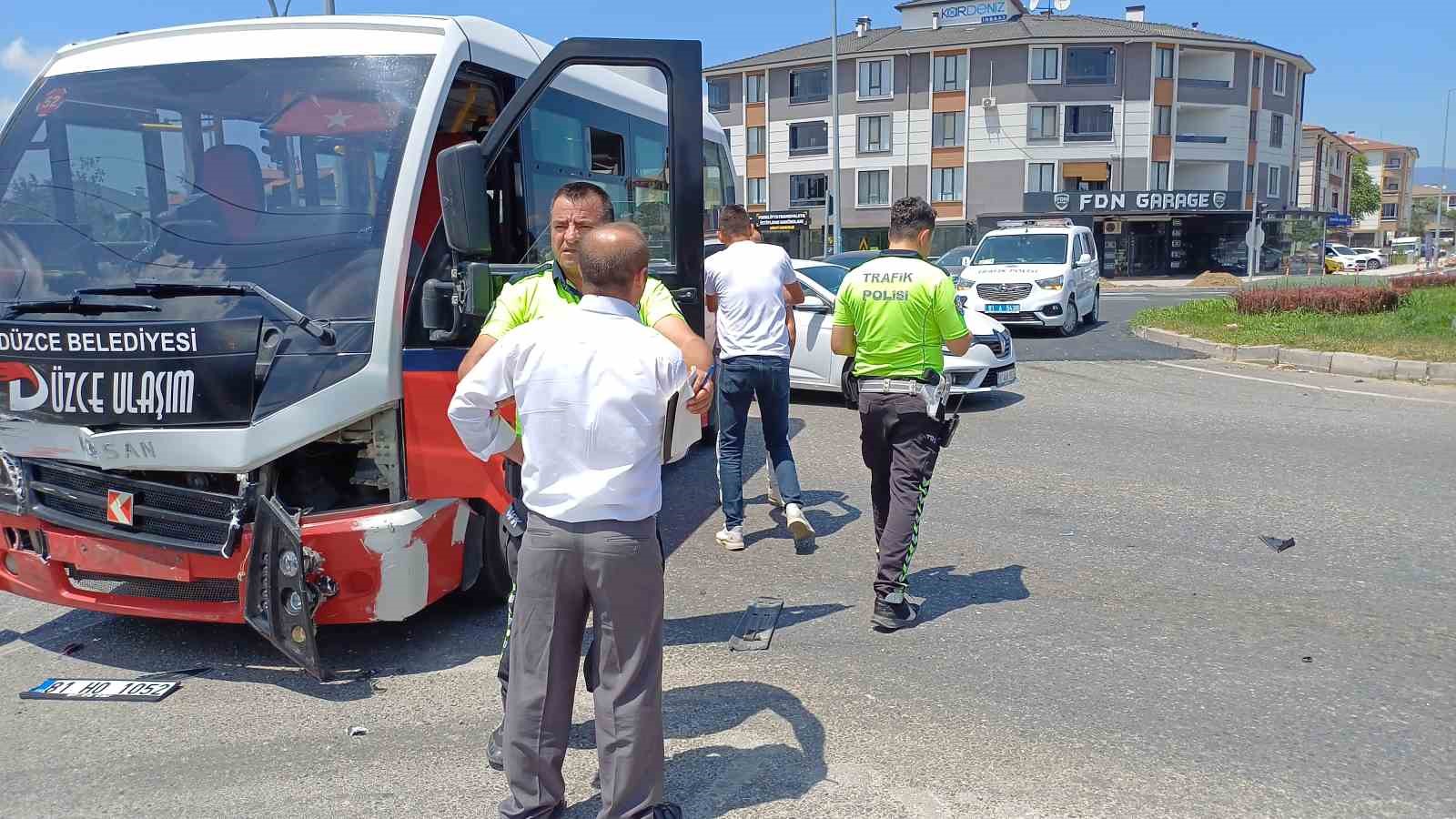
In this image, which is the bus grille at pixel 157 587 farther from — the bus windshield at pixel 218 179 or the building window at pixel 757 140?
the building window at pixel 757 140

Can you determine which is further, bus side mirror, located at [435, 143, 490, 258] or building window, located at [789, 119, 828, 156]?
building window, located at [789, 119, 828, 156]

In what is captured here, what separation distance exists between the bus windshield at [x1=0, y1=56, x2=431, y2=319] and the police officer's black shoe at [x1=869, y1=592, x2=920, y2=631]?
8.48 feet

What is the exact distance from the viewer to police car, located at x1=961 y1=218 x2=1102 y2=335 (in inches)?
677

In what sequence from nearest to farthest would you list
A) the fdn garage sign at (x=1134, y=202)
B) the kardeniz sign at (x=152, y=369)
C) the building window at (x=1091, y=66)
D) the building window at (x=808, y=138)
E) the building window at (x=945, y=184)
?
1. the kardeniz sign at (x=152, y=369)
2. the fdn garage sign at (x=1134, y=202)
3. the building window at (x=1091, y=66)
4. the building window at (x=945, y=184)
5. the building window at (x=808, y=138)

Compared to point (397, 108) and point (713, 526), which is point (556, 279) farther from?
point (713, 526)

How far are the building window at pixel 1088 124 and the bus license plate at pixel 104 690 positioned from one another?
54060mm

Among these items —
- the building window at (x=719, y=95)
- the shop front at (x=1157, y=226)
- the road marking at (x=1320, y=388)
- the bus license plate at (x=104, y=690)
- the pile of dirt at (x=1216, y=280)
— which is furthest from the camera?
the building window at (x=719, y=95)

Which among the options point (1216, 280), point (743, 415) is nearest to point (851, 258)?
point (743, 415)

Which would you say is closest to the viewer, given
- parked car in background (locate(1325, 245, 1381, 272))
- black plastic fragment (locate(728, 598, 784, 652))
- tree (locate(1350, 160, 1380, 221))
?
black plastic fragment (locate(728, 598, 784, 652))

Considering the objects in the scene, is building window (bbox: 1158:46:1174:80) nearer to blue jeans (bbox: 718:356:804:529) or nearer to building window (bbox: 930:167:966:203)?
building window (bbox: 930:167:966:203)

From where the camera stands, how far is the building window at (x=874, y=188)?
56.3 meters

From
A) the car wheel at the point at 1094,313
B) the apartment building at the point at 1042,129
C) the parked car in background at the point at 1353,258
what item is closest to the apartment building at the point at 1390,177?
the parked car in background at the point at 1353,258

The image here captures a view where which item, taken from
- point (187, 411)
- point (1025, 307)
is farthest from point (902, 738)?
point (1025, 307)

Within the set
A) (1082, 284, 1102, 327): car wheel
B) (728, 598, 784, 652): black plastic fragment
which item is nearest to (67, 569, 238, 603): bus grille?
(728, 598, 784, 652): black plastic fragment
